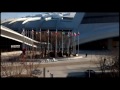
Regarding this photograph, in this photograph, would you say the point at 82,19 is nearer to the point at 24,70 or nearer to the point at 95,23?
the point at 95,23

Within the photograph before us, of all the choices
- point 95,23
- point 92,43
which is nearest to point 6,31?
point 92,43

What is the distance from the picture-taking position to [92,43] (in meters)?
62.3

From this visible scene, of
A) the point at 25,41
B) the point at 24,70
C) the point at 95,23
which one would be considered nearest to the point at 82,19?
the point at 95,23

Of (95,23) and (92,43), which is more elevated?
(95,23)
